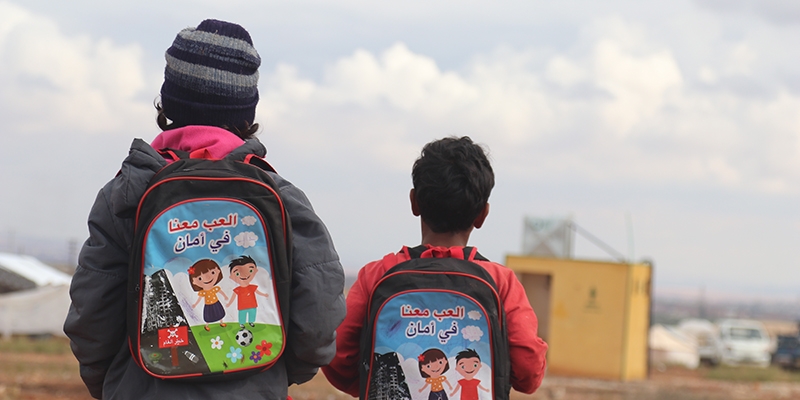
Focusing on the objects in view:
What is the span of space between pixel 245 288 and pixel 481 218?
937 millimetres

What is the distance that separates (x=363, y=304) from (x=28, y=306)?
815 inches

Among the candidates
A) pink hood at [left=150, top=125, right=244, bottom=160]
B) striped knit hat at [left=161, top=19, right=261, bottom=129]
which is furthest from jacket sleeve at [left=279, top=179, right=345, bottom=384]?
striped knit hat at [left=161, top=19, right=261, bottom=129]

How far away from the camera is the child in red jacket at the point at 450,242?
8.50 feet

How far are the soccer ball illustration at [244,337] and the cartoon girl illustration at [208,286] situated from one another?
0.15 ft

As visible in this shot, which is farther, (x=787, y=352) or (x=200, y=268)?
(x=787, y=352)

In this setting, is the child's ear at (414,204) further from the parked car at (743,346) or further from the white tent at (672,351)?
the parked car at (743,346)

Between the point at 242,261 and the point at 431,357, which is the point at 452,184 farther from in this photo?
the point at 242,261

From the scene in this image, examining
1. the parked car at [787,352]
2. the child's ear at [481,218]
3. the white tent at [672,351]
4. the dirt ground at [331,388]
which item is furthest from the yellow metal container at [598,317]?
the child's ear at [481,218]

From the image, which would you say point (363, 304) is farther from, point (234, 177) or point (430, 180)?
point (234, 177)

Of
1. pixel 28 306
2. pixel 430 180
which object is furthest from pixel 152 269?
pixel 28 306

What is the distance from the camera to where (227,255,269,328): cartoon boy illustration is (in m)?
2.08

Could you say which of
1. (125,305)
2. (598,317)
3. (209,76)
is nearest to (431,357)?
(125,305)

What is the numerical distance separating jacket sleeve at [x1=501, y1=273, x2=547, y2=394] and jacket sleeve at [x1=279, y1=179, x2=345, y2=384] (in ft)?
2.08

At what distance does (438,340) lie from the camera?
8.26 feet
